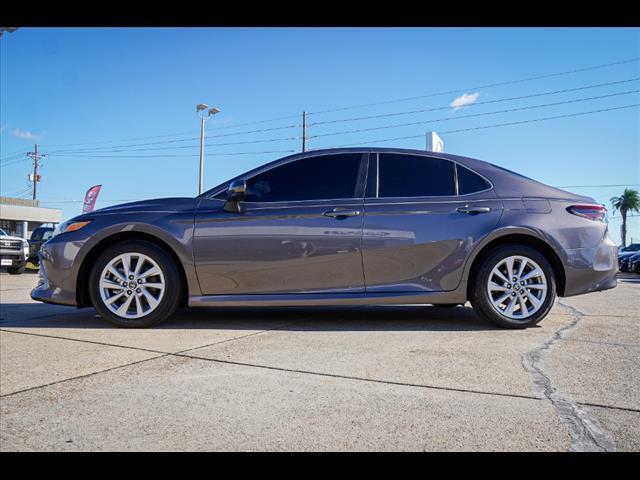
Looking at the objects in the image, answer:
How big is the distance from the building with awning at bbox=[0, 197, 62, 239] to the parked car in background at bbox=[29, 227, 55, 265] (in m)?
26.1

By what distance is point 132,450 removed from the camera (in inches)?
66.2

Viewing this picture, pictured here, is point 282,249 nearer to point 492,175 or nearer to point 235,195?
point 235,195

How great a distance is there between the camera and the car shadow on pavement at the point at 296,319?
13.4 feet

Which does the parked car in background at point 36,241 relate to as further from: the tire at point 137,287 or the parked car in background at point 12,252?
the tire at point 137,287

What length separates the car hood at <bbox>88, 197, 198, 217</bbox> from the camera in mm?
4211

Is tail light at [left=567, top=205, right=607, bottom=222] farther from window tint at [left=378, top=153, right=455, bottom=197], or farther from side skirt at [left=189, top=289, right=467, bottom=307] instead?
side skirt at [left=189, top=289, right=467, bottom=307]

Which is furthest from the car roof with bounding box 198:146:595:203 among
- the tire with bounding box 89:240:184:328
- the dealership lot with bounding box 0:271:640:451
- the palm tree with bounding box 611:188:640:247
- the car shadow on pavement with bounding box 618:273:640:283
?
the palm tree with bounding box 611:188:640:247

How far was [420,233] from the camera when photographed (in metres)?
4.06

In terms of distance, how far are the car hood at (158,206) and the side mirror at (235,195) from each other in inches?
13.7

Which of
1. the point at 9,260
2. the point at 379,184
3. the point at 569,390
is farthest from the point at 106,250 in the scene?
the point at 9,260

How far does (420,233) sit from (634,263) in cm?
2175

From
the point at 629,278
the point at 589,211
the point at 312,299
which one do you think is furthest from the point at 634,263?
the point at 312,299
